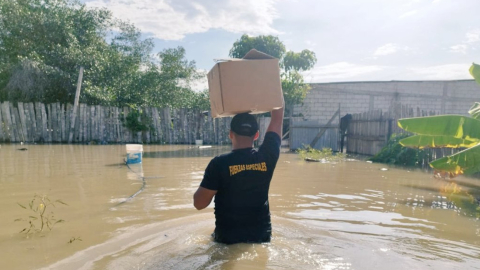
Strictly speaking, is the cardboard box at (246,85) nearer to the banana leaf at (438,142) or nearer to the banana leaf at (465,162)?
the banana leaf at (465,162)

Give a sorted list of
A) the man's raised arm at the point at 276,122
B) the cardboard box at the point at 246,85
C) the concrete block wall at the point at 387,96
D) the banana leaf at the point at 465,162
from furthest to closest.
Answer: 1. the concrete block wall at the point at 387,96
2. the banana leaf at the point at 465,162
3. the man's raised arm at the point at 276,122
4. the cardboard box at the point at 246,85

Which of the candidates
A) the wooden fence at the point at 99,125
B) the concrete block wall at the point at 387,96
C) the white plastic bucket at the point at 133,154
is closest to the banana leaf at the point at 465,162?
the white plastic bucket at the point at 133,154

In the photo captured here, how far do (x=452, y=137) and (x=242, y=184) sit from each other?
17.8 feet

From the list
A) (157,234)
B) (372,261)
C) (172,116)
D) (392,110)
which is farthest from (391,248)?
(172,116)

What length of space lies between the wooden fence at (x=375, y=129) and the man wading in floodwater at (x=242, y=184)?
333 inches

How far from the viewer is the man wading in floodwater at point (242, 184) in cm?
274

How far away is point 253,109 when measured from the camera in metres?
2.79

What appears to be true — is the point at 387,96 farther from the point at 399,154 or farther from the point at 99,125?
the point at 99,125

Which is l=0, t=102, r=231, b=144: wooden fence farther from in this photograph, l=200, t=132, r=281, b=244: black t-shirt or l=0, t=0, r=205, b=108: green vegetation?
l=200, t=132, r=281, b=244: black t-shirt

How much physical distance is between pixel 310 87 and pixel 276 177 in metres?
13.2

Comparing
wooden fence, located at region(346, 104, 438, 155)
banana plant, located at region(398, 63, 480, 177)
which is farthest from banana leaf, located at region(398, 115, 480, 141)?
wooden fence, located at region(346, 104, 438, 155)

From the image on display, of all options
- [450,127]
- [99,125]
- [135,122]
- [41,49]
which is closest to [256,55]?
[450,127]

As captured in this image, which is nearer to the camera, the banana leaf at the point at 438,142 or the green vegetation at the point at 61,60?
the banana leaf at the point at 438,142

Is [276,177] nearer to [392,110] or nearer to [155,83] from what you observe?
[392,110]
